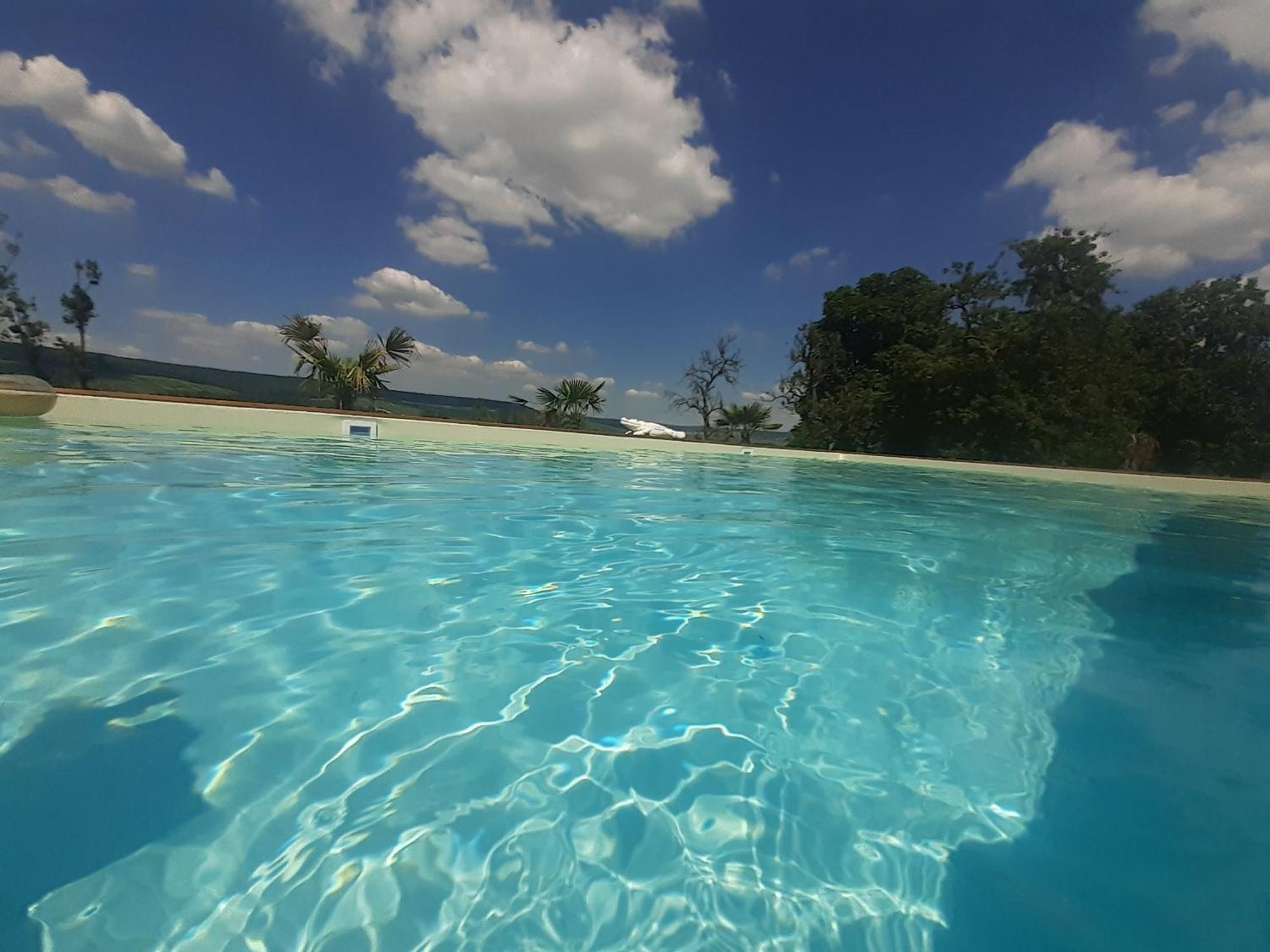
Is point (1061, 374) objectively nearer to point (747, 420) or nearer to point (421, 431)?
point (747, 420)

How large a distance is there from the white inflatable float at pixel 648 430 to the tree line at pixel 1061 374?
18.4 feet

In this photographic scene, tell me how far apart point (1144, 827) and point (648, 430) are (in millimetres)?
16889

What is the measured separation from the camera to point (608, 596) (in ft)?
8.38

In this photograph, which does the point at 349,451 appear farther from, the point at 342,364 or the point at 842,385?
the point at 842,385

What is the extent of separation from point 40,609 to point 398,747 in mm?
1613

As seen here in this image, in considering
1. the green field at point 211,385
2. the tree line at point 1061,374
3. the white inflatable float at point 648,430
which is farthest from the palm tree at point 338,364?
the tree line at point 1061,374

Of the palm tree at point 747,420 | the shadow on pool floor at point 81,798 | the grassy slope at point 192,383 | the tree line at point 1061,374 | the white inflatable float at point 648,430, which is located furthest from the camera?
the palm tree at point 747,420

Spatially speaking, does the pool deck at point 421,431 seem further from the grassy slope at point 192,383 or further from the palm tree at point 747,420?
the palm tree at point 747,420

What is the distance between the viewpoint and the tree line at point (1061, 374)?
614 inches

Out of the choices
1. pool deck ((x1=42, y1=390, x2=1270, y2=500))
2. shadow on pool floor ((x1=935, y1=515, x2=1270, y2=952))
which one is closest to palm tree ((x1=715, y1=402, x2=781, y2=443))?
pool deck ((x1=42, y1=390, x2=1270, y2=500))

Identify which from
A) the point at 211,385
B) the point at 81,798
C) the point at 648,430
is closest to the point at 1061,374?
the point at 648,430

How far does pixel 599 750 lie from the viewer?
4.75ft

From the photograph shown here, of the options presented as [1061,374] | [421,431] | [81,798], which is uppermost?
[1061,374]

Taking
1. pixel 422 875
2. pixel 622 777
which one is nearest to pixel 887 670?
pixel 622 777
